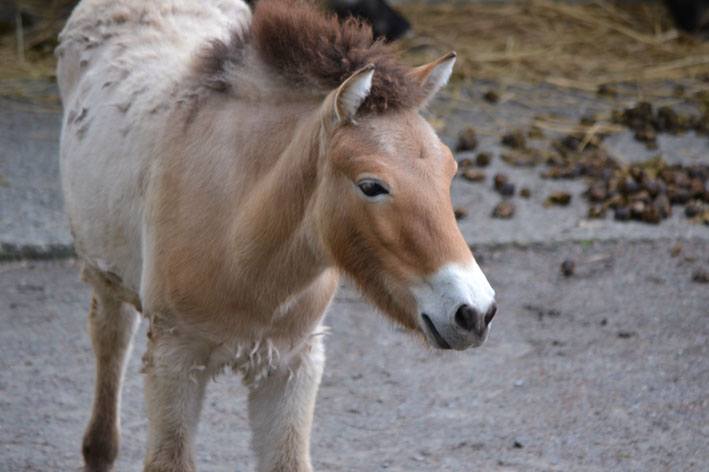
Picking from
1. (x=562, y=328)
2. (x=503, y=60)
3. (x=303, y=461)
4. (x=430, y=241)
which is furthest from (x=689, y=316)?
(x=503, y=60)

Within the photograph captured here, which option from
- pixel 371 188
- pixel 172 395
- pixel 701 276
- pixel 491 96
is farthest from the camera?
pixel 491 96

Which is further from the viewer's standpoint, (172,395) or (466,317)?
(172,395)

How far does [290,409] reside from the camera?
2760 mm

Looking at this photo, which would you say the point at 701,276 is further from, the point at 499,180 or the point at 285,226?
the point at 285,226

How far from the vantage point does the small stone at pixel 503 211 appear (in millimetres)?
5438

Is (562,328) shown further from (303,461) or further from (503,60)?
(503,60)

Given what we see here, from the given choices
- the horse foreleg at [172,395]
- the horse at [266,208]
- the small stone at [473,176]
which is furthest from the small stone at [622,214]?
the horse foreleg at [172,395]

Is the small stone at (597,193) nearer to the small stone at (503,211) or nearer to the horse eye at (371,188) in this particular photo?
the small stone at (503,211)

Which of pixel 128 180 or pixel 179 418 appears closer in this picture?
pixel 179 418

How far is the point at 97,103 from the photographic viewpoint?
3.17 metres

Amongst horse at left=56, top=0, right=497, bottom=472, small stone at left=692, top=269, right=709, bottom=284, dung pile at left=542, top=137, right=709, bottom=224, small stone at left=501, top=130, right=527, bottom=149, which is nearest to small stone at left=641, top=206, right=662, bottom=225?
dung pile at left=542, top=137, right=709, bottom=224

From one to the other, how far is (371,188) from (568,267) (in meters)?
2.92

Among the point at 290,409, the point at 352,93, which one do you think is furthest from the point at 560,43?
the point at 352,93

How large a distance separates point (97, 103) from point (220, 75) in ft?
2.15
